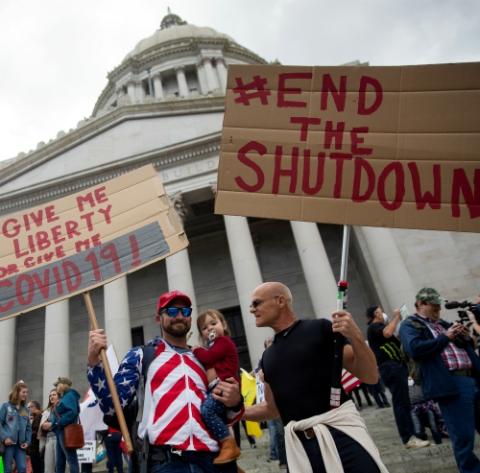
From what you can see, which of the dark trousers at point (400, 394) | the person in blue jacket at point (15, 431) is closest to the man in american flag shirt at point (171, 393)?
the dark trousers at point (400, 394)

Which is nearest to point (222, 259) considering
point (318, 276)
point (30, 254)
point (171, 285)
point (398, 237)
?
point (171, 285)

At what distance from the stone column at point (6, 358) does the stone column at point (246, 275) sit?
945 centimetres

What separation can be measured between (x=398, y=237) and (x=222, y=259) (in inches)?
362

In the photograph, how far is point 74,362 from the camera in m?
20.5

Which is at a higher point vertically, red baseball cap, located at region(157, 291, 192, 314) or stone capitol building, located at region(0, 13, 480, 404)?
stone capitol building, located at region(0, 13, 480, 404)

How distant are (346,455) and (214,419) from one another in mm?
800

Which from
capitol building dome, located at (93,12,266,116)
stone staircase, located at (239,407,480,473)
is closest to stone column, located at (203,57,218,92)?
capitol building dome, located at (93,12,266,116)

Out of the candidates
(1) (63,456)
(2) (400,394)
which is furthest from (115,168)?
(2) (400,394)

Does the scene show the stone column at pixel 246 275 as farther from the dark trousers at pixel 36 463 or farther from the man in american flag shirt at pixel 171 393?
the man in american flag shirt at pixel 171 393

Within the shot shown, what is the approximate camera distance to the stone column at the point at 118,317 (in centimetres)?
1558

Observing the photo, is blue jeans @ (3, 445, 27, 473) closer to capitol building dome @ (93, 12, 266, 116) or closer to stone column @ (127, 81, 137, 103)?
capitol building dome @ (93, 12, 266, 116)

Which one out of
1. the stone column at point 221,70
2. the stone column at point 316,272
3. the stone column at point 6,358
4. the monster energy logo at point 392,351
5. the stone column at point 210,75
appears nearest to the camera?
the monster energy logo at point 392,351

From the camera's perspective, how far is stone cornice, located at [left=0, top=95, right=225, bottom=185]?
65.6ft

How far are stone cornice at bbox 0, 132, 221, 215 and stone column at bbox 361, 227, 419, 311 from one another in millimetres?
7840
